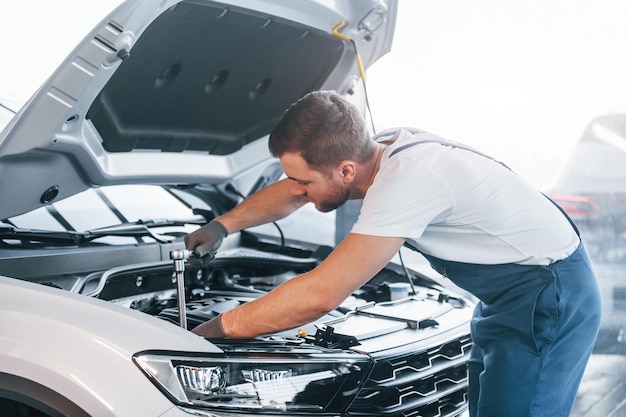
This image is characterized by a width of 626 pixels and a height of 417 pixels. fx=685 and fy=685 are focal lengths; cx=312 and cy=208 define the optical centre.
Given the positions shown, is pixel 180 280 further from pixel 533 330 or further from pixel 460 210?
pixel 533 330

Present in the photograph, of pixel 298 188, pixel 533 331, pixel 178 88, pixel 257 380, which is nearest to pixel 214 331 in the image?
pixel 257 380

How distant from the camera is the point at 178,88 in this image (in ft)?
7.50

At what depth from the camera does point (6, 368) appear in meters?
1.49

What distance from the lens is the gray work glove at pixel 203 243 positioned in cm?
203

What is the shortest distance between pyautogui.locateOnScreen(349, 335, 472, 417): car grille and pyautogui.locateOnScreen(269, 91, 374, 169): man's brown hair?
0.53m

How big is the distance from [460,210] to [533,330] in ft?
1.17

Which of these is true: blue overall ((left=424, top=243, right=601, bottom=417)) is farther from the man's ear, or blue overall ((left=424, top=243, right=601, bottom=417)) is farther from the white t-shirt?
the man's ear

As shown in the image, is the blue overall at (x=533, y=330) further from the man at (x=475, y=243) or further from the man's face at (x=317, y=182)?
the man's face at (x=317, y=182)

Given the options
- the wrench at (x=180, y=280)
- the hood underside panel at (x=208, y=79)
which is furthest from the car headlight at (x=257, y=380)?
the hood underside panel at (x=208, y=79)

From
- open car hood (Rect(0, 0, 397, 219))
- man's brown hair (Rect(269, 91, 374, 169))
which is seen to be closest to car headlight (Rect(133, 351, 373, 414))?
man's brown hair (Rect(269, 91, 374, 169))

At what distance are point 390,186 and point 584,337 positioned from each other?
669mm

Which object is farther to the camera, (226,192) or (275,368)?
(226,192)

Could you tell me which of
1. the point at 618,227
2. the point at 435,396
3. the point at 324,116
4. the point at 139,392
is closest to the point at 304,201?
the point at 324,116

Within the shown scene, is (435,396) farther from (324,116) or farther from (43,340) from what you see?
(43,340)
